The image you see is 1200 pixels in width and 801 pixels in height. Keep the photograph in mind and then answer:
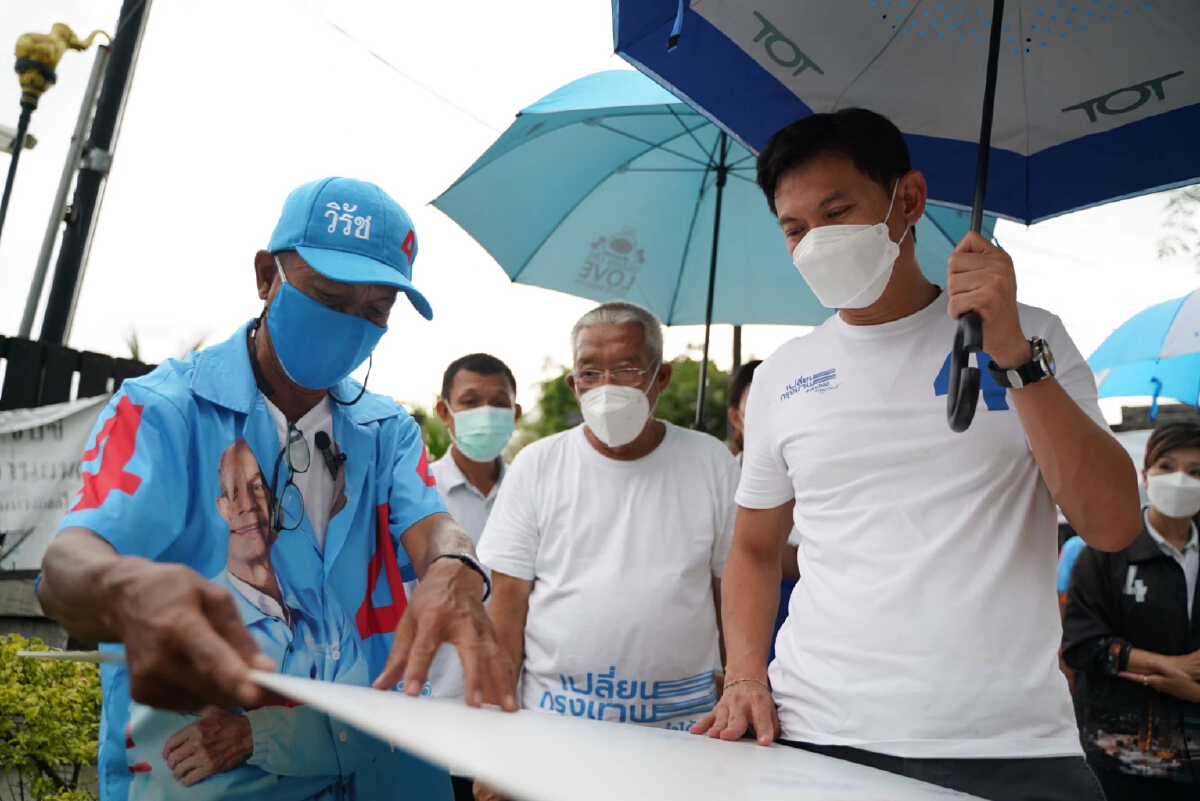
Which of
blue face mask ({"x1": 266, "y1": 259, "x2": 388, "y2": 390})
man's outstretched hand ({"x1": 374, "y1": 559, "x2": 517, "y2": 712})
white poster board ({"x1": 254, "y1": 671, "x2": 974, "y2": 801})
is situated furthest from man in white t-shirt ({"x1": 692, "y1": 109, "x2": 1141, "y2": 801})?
blue face mask ({"x1": 266, "y1": 259, "x2": 388, "y2": 390})

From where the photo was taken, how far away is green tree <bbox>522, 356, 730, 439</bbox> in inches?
1089

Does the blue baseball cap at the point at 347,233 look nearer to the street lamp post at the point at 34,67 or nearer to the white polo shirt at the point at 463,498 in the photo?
the white polo shirt at the point at 463,498

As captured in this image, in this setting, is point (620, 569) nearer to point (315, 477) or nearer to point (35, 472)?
point (315, 477)

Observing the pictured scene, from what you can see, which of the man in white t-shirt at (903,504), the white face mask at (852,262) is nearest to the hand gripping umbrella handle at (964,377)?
the man in white t-shirt at (903,504)

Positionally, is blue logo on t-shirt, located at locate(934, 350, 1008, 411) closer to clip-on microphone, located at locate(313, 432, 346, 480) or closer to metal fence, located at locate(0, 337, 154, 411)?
clip-on microphone, located at locate(313, 432, 346, 480)

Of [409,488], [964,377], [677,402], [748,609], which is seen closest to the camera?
[964,377]

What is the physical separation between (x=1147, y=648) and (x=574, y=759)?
385cm

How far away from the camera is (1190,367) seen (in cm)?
660

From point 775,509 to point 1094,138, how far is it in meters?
1.22

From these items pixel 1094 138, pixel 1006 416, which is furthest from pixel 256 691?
pixel 1094 138

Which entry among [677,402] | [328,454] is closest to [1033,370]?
[328,454]

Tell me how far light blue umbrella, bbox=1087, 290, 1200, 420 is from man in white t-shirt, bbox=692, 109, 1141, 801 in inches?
181

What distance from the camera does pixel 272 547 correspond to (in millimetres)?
1713

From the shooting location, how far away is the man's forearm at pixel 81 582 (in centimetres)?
119
